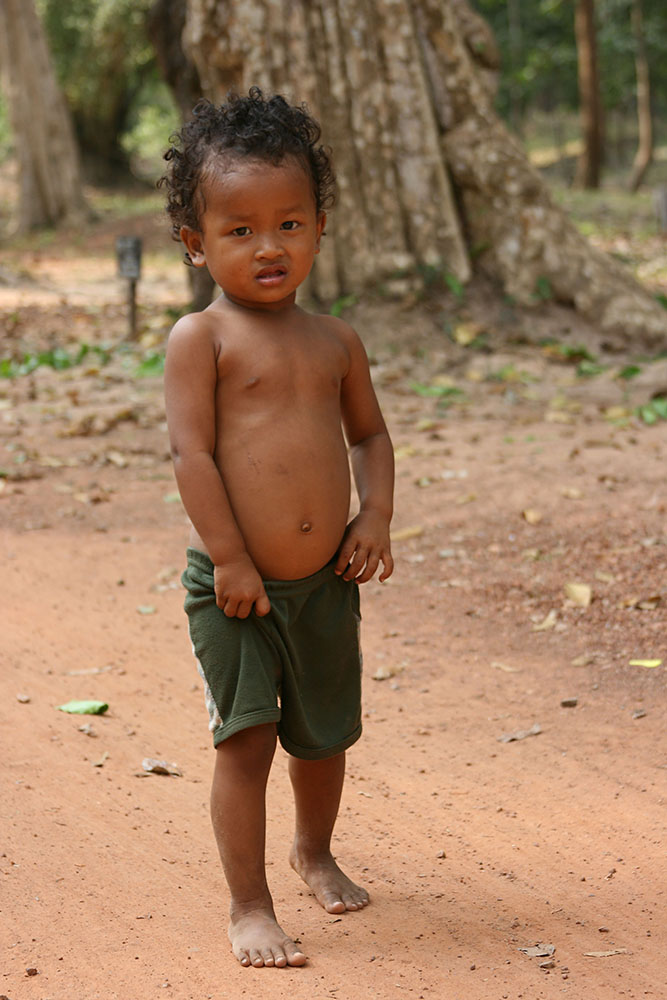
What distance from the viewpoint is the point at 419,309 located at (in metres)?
7.39

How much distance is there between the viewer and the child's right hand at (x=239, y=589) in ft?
7.25

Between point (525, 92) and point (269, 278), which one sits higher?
point (525, 92)

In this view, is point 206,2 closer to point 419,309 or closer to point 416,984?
point 419,309

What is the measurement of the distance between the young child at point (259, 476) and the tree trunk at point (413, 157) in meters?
5.02

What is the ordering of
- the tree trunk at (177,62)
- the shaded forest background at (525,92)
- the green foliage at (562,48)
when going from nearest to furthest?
1. the tree trunk at (177,62)
2. the shaded forest background at (525,92)
3. the green foliage at (562,48)

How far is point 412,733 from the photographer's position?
346cm

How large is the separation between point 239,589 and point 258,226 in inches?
28.4

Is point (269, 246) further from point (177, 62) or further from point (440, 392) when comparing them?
point (177, 62)

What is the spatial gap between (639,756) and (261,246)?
1872mm

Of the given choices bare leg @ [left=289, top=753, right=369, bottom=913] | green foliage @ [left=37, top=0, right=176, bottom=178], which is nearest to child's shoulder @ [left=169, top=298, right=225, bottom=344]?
Answer: bare leg @ [left=289, top=753, right=369, bottom=913]

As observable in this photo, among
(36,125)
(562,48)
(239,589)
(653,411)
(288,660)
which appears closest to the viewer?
(239,589)

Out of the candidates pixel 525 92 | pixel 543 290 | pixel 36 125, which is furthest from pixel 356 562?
pixel 525 92

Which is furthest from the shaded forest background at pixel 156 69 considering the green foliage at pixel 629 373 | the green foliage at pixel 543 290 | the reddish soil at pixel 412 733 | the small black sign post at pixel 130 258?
the reddish soil at pixel 412 733

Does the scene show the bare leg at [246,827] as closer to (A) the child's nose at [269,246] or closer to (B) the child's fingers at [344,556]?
(B) the child's fingers at [344,556]
